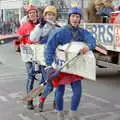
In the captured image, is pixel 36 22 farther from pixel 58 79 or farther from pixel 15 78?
pixel 15 78

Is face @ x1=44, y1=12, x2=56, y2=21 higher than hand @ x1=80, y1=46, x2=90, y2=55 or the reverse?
higher

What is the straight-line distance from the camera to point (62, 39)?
20.9 ft

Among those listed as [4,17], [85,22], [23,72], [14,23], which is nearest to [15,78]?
[23,72]

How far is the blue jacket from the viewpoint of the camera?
249 inches

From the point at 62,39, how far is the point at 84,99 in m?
2.53

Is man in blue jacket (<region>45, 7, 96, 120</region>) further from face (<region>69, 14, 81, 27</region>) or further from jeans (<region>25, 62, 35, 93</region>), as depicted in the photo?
jeans (<region>25, 62, 35, 93</region>)

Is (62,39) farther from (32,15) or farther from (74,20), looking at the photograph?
(32,15)

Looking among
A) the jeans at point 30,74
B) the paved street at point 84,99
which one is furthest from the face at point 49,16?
the paved street at point 84,99

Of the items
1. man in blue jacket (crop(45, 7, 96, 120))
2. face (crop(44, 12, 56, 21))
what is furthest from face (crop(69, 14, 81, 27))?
face (crop(44, 12, 56, 21))

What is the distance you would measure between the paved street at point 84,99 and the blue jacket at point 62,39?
3.69ft

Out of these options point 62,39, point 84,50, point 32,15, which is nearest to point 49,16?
point 32,15

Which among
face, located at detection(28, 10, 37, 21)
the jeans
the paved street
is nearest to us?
the paved street

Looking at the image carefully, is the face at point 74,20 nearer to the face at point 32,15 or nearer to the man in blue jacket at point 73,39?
the man in blue jacket at point 73,39

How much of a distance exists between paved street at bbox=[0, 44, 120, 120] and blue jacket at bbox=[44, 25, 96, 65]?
44.3 inches
